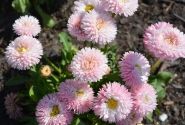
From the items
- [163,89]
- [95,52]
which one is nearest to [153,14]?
[163,89]

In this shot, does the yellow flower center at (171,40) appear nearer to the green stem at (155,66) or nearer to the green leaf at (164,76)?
the green stem at (155,66)

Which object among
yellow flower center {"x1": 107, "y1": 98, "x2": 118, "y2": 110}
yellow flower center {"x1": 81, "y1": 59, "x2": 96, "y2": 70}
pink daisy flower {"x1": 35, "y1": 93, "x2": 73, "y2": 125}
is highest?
yellow flower center {"x1": 81, "y1": 59, "x2": 96, "y2": 70}

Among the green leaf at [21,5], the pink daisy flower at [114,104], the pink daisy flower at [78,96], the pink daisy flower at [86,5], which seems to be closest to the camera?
the pink daisy flower at [114,104]

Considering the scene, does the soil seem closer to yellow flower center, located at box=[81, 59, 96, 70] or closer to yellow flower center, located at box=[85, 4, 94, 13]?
yellow flower center, located at box=[85, 4, 94, 13]

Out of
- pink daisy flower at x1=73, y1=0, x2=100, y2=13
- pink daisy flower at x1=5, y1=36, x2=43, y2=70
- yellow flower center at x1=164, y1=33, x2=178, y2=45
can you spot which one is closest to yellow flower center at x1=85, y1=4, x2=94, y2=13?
pink daisy flower at x1=73, y1=0, x2=100, y2=13

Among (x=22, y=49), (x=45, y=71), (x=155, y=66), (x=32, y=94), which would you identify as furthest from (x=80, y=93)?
(x=155, y=66)

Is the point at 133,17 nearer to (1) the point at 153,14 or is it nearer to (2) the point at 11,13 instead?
(1) the point at 153,14

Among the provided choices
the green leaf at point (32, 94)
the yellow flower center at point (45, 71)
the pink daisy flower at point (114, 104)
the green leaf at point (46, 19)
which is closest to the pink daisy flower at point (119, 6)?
the pink daisy flower at point (114, 104)

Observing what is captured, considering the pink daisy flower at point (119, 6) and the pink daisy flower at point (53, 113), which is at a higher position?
the pink daisy flower at point (119, 6)
